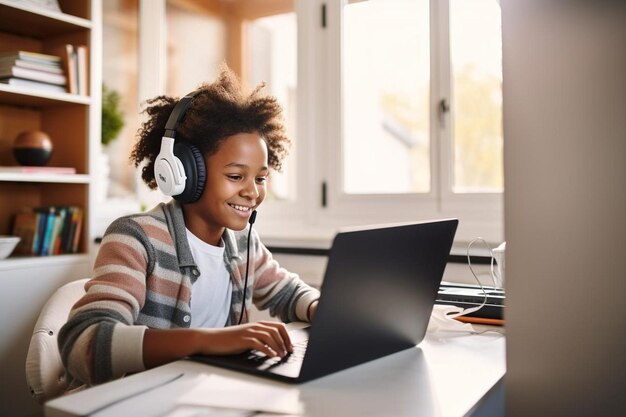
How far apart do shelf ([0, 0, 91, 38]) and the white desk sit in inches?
70.6

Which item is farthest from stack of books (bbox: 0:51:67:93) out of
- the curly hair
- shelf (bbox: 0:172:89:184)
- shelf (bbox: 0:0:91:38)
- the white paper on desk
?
the white paper on desk

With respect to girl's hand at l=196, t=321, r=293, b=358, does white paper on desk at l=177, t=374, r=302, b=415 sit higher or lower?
lower

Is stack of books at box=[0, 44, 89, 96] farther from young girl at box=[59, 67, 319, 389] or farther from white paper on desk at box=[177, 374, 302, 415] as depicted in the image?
white paper on desk at box=[177, 374, 302, 415]

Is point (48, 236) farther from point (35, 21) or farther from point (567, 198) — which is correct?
point (567, 198)

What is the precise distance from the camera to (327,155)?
2439 millimetres

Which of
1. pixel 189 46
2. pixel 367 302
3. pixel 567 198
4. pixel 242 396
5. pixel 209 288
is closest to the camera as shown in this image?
pixel 567 198

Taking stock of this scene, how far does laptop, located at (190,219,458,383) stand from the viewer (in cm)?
74

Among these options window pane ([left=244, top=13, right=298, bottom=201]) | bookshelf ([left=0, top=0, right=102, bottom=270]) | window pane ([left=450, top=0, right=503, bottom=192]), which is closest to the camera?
window pane ([left=450, top=0, right=503, bottom=192])

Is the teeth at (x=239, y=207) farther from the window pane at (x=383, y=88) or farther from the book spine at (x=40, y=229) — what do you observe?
the book spine at (x=40, y=229)

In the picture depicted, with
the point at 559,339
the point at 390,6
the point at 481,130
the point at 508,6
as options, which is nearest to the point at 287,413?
the point at 559,339

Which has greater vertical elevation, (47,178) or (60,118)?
(60,118)

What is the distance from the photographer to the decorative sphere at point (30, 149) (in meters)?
2.19

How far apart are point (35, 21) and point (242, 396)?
2061mm

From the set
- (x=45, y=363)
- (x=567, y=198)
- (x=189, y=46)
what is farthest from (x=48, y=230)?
(x=567, y=198)
